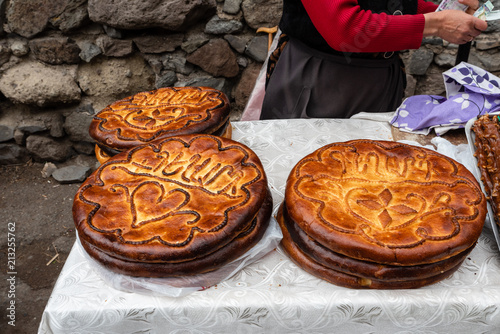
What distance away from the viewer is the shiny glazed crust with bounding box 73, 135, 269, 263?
1256mm

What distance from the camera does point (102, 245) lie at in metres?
1.27

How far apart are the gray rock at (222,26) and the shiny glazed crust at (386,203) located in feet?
6.54

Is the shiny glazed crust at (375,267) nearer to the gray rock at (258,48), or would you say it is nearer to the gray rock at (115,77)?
the gray rock at (258,48)

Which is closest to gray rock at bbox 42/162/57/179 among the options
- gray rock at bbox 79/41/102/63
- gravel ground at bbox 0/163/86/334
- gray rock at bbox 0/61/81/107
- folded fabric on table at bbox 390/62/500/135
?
gravel ground at bbox 0/163/86/334

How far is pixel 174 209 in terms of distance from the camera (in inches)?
53.9

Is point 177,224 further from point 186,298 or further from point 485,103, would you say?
point 485,103

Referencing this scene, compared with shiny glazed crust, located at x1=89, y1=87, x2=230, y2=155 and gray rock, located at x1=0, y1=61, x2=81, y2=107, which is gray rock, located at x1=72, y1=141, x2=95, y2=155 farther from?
shiny glazed crust, located at x1=89, y1=87, x2=230, y2=155

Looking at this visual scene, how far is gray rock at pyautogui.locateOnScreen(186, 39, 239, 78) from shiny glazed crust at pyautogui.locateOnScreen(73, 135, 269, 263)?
6.18 ft

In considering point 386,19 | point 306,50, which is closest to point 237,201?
point 386,19

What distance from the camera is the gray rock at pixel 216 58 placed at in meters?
3.42

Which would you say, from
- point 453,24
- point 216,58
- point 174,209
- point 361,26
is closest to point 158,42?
point 216,58

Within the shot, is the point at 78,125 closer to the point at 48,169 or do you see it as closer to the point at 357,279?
the point at 48,169

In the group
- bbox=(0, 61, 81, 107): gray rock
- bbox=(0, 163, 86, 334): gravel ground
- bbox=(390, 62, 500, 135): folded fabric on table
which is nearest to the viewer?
bbox=(390, 62, 500, 135): folded fabric on table

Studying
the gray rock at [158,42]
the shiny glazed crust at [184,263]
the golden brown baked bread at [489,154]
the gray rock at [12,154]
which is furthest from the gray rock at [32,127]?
the golden brown baked bread at [489,154]
